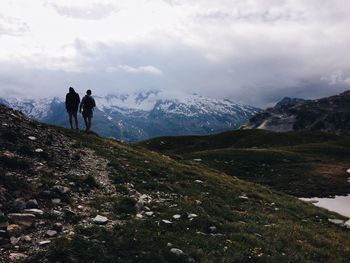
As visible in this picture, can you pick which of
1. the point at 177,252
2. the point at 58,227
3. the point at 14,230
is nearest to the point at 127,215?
the point at 58,227

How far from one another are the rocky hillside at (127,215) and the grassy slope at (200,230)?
5 centimetres

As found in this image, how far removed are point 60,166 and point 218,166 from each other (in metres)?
45.1

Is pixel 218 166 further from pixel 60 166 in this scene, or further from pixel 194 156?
pixel 60 166

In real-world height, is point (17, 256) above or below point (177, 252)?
above

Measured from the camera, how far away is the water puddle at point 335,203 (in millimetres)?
43769

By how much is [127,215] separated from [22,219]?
5.00 m

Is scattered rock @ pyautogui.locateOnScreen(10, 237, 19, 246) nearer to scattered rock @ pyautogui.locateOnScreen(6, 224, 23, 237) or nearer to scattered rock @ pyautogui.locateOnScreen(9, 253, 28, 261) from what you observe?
scattered rock @ pyautogui.locateOnScreen(6, 224, 23, 237)

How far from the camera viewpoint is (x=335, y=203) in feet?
155

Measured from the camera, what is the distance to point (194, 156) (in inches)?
3179

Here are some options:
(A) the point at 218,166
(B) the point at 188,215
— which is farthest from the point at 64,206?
(A) the point at 218,166

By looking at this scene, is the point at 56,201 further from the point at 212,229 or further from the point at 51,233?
the point at 212,229

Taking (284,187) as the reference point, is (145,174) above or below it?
above

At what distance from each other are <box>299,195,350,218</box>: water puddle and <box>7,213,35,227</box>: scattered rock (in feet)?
106

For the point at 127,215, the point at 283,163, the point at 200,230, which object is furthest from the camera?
the point at 283,163
